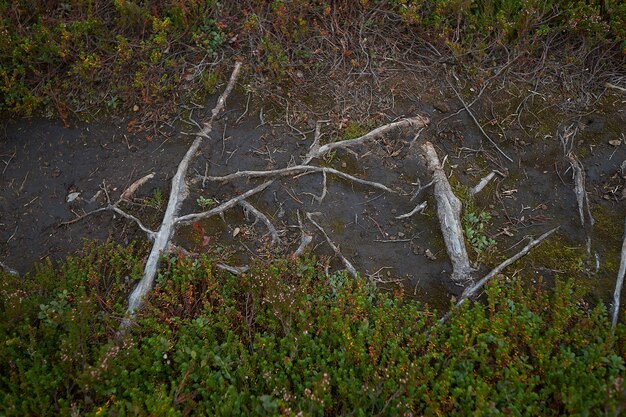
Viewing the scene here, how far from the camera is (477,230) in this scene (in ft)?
15.6

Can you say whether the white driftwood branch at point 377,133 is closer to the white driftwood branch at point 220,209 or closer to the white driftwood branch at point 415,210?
the white driftwood branch at point 220,209

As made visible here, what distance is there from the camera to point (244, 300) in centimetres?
435

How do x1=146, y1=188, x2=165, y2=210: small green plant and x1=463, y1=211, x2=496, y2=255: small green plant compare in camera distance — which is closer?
x1=463, y1=211, x2=496, y2=255: small green plant

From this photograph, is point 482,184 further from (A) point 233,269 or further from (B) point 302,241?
(A) point 233,269

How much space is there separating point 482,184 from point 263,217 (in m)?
2.24

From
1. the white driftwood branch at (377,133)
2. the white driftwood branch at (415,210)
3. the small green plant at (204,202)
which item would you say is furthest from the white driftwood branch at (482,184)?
the small green plant at (204,202)

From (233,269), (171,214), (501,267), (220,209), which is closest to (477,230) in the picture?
(501,267)

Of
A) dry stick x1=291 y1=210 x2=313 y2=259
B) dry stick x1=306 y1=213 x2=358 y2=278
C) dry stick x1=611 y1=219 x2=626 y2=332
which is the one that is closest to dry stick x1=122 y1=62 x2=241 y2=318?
dry stick x1=291 y1=210 x2=313 y2=259

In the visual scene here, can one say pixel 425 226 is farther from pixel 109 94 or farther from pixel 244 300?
pixel 109 94

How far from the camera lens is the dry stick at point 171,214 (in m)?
4.33

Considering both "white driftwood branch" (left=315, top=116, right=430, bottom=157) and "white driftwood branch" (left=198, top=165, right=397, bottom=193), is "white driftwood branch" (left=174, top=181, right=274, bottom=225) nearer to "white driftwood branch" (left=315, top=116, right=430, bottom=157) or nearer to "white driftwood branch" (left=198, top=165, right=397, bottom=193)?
"white driftwood branch" (left=198, top=165, right=397, bottom=193)

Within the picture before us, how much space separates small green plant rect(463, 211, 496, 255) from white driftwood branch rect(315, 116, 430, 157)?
119cm

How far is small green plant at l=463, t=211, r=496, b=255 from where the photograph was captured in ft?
15.2

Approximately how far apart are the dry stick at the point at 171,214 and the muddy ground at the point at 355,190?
4.2 inches
